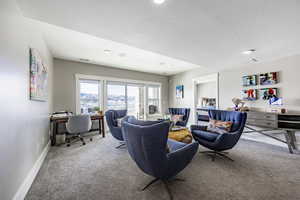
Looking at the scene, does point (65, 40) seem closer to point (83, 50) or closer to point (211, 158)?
point (83, 50)

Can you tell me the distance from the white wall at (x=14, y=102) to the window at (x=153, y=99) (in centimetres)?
445

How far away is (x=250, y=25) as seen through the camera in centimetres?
199

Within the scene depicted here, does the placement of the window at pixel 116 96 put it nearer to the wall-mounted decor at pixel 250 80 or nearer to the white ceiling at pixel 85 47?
the white ceiling at pixel 85 47

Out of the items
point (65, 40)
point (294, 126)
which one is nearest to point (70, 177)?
point (65, 40)

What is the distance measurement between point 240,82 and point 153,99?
345cm

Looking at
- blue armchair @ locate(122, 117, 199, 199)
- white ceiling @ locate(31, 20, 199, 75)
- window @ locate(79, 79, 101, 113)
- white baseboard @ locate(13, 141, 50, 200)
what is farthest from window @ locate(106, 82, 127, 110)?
blue armchair @ locate(122, 117, 199, 199)

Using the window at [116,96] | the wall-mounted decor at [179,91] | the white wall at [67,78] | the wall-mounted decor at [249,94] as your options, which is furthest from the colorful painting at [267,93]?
the white wall at [67,78]

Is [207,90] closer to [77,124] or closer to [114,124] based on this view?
[114,124]

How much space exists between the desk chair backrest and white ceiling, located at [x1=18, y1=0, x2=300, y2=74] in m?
1.77

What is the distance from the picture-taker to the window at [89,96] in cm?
440

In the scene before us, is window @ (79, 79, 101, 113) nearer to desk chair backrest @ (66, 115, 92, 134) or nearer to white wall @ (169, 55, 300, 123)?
desk chair backrest @ (66, 115, 92, 134)

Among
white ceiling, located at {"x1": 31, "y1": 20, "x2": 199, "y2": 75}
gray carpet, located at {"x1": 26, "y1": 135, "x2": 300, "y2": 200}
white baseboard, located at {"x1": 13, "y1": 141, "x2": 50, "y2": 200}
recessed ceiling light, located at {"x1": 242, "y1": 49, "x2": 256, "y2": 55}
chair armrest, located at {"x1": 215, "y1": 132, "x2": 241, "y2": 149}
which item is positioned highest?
white ceiling, located at {"x1": 31, "y1": 20, "x2": 199, "y2": 75}

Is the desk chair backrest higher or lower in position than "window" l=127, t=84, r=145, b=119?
lower

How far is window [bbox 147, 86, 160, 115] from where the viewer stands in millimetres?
5988
